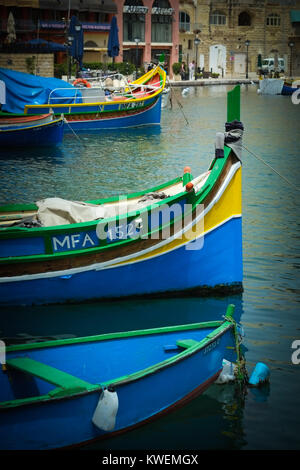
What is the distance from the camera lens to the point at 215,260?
10906mm

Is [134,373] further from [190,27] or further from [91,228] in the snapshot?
[190,27]

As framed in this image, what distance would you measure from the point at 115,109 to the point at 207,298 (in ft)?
70.2

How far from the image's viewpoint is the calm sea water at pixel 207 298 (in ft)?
25.5

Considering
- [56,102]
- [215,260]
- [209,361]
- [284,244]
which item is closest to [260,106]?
[56,102]

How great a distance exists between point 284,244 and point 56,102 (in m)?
18.4

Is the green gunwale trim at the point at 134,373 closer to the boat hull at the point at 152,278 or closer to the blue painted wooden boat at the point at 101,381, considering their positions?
the blue painted wooden boat at the point at 101,381

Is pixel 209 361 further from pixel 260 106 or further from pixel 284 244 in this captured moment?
pixel 260 106

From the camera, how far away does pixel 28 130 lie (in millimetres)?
26031

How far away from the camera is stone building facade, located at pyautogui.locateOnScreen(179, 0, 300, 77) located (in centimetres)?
7394

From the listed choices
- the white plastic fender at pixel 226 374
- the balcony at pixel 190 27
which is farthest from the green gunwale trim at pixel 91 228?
the balcony at pixel 190 27

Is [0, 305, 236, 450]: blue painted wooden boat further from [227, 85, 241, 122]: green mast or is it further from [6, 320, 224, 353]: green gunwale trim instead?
[227, 85, 241, 122]: green mast

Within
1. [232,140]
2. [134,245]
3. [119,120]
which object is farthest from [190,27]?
[134,245]

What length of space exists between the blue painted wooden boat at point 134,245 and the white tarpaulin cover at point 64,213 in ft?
0.05
